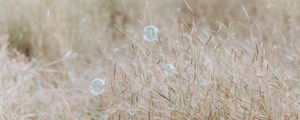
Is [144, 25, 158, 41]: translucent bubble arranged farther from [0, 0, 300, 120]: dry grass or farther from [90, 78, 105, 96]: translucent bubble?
[90, 78, 105, 96]: translucent bubble

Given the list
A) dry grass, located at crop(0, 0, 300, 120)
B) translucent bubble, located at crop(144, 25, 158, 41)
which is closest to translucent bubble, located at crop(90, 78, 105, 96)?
dry grass, located at crop(0, 0, 300, 120)

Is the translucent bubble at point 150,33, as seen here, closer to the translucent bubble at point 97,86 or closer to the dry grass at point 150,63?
the dry grass at point 150,63

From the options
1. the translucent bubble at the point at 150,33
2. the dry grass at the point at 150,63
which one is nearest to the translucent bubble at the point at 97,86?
the dry grass at the point at 150,63

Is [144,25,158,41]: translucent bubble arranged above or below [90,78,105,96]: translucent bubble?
above

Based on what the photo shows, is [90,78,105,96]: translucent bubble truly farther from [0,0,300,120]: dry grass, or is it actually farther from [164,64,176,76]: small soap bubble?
[164,64,176,76]: small soap bubble

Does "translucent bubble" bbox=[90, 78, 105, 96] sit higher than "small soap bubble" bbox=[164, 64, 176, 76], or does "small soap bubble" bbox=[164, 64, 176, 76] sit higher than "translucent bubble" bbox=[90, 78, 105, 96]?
"small soap bubble" bbox=[164, 64, 176, 76]

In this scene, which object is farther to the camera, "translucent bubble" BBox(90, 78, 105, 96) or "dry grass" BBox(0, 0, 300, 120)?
"translucent bubble" BBox(90, 78, 105, 96)

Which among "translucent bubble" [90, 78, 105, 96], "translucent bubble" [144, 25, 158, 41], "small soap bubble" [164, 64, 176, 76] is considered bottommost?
"translucent bubble" [90, 78, 105, 96]

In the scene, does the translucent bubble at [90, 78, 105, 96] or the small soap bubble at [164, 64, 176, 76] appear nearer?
the small soap bubble at [164, 64, 176, 76]
